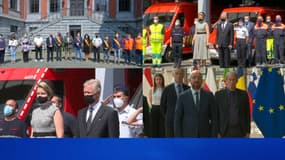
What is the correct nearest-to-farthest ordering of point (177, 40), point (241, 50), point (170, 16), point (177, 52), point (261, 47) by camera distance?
point (177, 52) < point (241, 50) < point (177, 40) < point (261, 47) < point (170, 16)

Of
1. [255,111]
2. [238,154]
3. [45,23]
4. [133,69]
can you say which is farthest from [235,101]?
[45,23]

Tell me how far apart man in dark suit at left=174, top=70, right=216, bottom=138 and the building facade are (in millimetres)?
915

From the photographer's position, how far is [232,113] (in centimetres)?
243

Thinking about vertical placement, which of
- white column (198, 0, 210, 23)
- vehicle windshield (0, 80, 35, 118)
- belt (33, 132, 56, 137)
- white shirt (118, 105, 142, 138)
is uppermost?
white column (198, 0, 210, 23)

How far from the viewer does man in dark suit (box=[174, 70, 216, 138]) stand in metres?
2.39

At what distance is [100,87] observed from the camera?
95.7 inches

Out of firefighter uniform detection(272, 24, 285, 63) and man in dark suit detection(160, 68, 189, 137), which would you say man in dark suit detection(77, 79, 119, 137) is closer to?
man in dark suit detection(160, 68, 189, 137)

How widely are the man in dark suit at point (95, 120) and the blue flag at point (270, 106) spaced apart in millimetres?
745

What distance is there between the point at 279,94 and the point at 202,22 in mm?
1809

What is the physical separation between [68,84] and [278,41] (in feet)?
8.43

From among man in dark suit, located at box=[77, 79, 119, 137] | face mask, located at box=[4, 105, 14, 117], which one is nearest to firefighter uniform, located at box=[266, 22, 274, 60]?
man in dark suit, located at box=[77, 79, 119, 137]

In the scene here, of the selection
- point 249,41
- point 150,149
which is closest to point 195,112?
point 150,149

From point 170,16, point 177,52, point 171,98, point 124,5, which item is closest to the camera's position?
point 171,98

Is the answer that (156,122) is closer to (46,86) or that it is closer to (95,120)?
(95,120)
